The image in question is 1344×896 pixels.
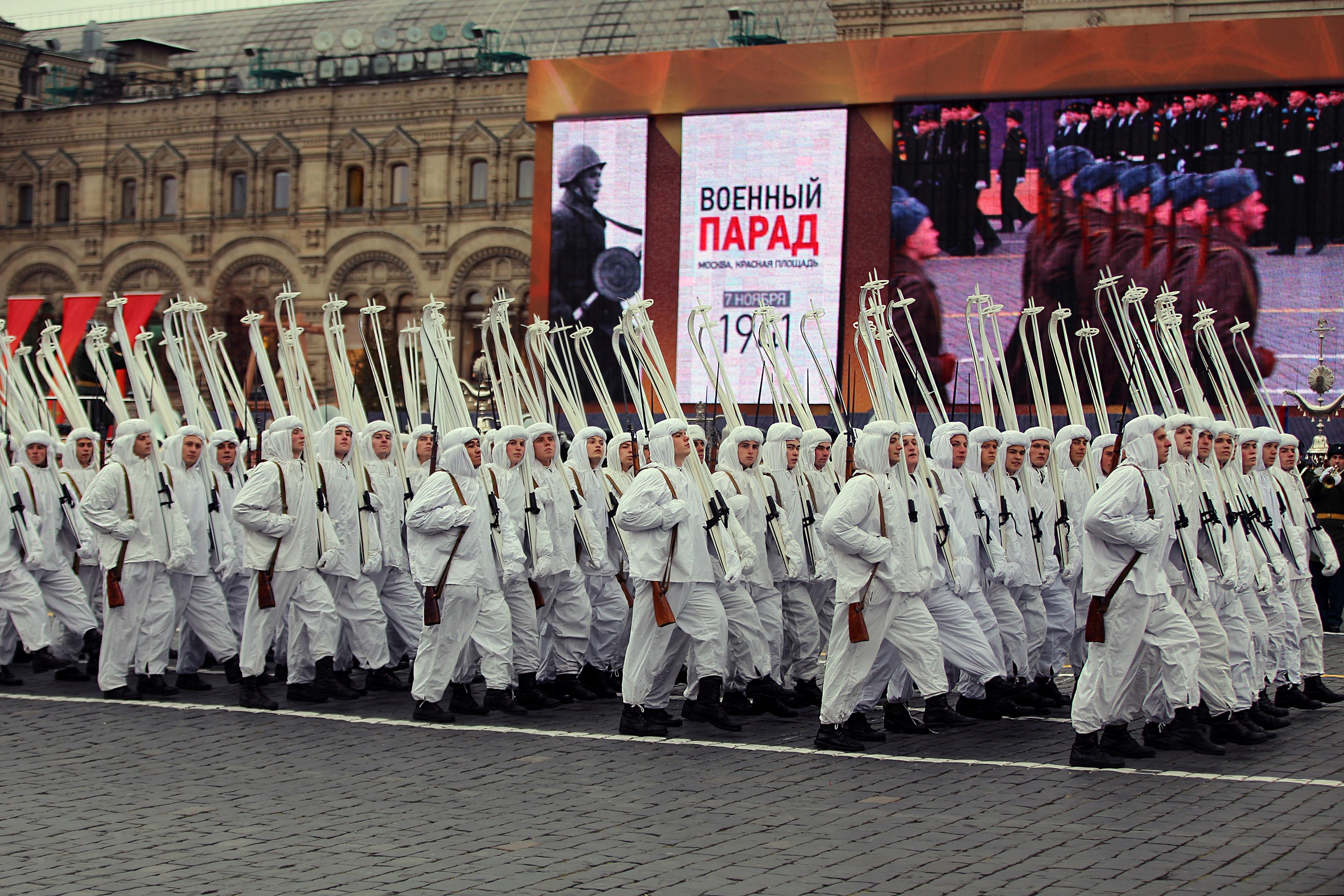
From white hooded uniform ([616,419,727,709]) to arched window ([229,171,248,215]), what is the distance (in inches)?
1607

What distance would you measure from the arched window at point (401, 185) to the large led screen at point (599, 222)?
1223cm

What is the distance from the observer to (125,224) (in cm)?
4906

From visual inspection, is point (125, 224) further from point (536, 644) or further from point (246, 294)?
point (536, 644)

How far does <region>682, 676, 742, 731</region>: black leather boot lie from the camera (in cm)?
914

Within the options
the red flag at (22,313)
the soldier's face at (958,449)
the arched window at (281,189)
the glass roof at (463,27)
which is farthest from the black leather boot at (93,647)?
the arched window at (281,189)

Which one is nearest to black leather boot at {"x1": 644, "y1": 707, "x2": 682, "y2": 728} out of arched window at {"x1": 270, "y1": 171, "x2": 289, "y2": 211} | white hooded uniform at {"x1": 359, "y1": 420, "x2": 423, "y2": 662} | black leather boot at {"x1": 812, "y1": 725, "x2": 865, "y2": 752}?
black leather boot at {"x1": 812, "y1": 725, "x2": 865, "y2": 752}

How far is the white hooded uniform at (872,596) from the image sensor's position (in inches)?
336

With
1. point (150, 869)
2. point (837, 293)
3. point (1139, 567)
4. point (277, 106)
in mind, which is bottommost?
point (150, 869)

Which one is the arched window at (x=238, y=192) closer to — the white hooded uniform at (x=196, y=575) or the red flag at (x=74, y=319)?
the red flag at (x=74, y=319)

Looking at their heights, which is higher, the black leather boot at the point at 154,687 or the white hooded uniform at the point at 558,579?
the white hooded uniform at the point at 558,579

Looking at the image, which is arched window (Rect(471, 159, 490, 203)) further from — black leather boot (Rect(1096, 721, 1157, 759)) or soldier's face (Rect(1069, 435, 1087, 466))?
black leather boot (Rect(1096, 721, 1157, 759))

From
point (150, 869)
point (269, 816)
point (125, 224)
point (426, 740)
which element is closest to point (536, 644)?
point (426, 740)

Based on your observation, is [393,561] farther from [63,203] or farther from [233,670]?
[63,203]

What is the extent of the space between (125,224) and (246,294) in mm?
5237
